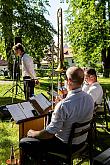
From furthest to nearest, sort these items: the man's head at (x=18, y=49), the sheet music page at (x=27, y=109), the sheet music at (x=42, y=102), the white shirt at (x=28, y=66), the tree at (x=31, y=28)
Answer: the tree at (x=31, y=28) → the white shirt at (x=28, y=66) → the man's head at (x=18, y=49) → the sheet music at (x=42, y=102) → the sheet music page at (x=27, y=109)

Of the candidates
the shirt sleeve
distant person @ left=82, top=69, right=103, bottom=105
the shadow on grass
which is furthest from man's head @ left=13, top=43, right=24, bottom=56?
the shirt sleeve

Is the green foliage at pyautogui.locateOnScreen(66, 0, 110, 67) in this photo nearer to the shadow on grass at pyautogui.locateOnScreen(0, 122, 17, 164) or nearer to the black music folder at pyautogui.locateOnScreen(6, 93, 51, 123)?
the shadow on grass at pyautogui.locateOnScreen(0, 122, 17, 164)

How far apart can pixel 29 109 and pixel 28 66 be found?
141 inches

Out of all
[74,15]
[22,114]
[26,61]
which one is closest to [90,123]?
[22,114]

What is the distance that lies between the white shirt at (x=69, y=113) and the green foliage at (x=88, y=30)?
83.9ft

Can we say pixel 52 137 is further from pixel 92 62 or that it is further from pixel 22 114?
pixel 92 62

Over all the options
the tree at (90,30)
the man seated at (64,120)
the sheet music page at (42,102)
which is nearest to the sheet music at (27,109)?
the sheet music page at (42,102)

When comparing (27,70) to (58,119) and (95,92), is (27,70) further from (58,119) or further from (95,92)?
(58,119)

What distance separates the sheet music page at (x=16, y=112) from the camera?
16.3 ft

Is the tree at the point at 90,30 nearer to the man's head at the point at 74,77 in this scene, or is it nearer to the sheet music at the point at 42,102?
the sheet music at the point at 42,102

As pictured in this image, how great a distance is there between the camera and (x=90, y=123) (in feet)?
14.4

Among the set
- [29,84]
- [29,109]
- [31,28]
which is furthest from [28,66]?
[31,28]

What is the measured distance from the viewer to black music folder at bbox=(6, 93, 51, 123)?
16.3ft

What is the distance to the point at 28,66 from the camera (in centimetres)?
885
